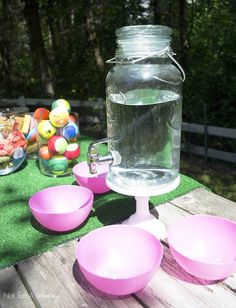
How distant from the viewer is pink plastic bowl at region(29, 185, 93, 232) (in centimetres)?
83

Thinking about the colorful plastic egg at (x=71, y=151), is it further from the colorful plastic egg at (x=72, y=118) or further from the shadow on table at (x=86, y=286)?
the shadow on table at (x=86, y=286)

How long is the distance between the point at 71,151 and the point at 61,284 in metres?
0.62

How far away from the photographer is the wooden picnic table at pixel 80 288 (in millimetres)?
628

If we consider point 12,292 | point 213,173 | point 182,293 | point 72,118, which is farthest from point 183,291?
point 213,173

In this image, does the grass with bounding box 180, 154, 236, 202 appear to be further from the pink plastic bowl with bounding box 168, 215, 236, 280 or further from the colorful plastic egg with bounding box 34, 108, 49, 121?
the pink plastic bowl with bounding box 168, 215, 236, 280

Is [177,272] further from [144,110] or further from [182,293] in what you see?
[144,110]

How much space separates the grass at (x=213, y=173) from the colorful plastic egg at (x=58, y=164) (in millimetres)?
1454

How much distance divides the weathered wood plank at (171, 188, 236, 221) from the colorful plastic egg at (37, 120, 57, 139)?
18.8 inches

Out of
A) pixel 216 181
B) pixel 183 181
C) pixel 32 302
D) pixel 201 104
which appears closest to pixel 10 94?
pixel 201 104

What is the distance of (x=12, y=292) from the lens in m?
0.67

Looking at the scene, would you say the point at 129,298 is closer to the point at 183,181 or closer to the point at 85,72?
the point at 183,181

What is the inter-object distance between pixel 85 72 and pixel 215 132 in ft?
8.80

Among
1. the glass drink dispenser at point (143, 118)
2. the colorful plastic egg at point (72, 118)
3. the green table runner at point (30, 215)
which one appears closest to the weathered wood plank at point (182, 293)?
the glass drink dispenser at point (143, 118)

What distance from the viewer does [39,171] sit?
1310 millimetres
